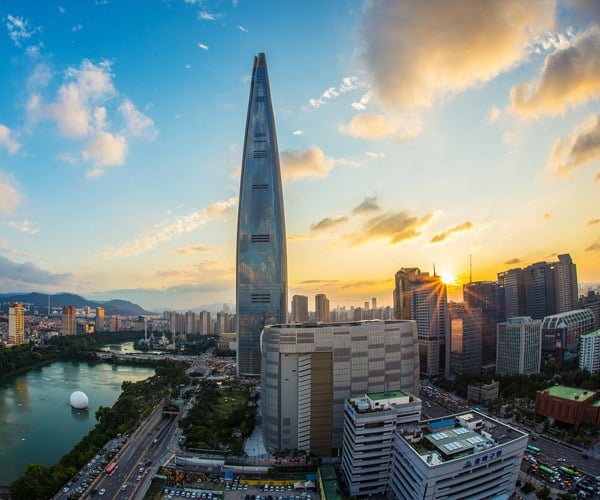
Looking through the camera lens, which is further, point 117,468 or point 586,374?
point 586,374

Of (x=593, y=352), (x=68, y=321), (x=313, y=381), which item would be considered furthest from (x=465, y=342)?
(x=68, y=321)

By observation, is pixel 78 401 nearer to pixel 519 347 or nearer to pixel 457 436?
pixel 457 436

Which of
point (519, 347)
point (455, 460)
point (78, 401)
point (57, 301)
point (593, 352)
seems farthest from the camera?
point (57, 301)

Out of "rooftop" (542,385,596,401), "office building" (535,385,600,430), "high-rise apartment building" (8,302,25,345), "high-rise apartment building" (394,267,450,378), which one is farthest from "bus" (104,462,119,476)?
"high-rise apartment building" (8,302,25,345)

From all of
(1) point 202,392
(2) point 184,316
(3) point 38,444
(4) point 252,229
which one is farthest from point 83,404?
(2) point 184,316

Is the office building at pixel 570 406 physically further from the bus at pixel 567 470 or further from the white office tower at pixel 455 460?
the white office tower at pixel 455 460

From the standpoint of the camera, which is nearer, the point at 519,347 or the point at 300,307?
the point at 519,347

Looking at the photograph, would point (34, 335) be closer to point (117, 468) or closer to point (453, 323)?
point (117, 468)

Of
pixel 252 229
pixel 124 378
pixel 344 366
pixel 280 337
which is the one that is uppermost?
pixel 252 229
